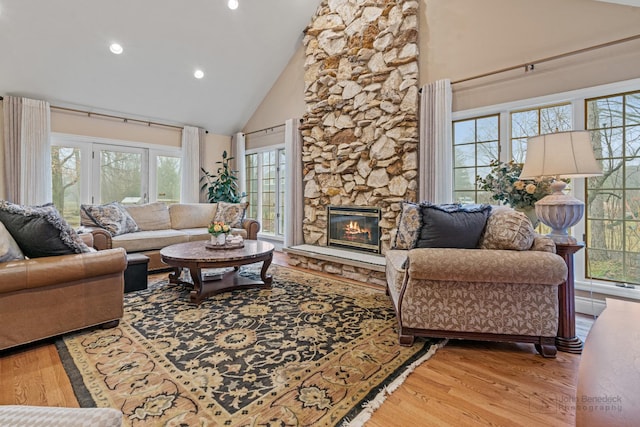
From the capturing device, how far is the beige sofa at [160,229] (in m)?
3.85

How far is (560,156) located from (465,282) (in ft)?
3.34

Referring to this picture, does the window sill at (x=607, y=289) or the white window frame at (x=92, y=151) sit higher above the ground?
the white window frame at (x=92, y=151)

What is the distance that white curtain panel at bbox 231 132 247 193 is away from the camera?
249 inches

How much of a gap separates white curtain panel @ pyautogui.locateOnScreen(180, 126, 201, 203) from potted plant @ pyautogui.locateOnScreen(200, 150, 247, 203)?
20 cm

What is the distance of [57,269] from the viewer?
6.90ft

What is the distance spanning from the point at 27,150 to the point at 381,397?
5.40 metres

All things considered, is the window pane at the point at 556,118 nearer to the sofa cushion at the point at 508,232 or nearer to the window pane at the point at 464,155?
the window pane at the point at 464,155

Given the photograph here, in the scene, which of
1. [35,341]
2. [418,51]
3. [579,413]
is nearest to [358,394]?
[579,413]

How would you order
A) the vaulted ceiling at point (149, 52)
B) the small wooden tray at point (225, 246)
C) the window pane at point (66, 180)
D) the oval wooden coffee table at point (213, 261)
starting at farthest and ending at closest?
the window pane at point (66, 180) < the vaulted ceiling at point (149, 52) < the small wooden tray at point (225, 246) < the oval wooden coffee table at point (213, 261)

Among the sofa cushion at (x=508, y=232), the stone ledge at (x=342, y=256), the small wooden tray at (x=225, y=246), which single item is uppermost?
the sofa cushion at (x=508, y=232)

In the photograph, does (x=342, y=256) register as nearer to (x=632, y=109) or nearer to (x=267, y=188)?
(x=267, y=188)

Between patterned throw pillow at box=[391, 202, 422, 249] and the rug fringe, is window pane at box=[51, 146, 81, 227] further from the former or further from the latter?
the rug fringe

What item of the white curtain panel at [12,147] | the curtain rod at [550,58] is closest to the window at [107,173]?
the white curtain panel at [12,147]

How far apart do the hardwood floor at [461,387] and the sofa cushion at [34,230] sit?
0.65 meters
